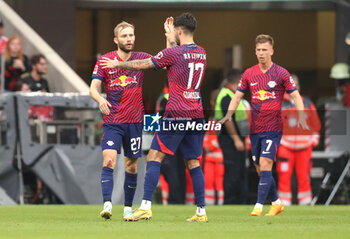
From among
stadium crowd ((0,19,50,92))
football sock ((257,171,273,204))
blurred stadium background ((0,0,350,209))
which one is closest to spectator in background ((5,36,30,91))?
stadium crowd ((0,19,50,92))

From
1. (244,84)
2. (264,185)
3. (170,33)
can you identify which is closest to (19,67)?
(244,84)

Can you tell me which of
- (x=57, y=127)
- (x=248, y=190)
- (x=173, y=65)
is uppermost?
(x=173, y=65)

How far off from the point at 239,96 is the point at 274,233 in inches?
136

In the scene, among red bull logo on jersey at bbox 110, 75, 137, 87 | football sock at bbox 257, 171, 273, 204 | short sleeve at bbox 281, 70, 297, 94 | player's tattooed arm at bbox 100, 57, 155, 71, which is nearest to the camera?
player's tattooed arm at bbox 100, 57, 155, 71

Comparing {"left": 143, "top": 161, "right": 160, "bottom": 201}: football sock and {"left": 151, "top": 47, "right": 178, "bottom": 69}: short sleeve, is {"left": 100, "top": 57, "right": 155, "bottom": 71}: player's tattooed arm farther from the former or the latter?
{"left": 143, "top": 161, "right": 160, "bottom": 201}: football sock

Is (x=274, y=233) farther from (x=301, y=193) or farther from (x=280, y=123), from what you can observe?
(x=301, y=193)

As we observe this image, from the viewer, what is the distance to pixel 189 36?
36.8 feet

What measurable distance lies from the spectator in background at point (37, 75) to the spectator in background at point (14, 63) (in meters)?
0.35

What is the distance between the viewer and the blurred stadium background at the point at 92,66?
1580 centimetres

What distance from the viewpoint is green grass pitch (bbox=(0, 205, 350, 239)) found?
32.5 ft

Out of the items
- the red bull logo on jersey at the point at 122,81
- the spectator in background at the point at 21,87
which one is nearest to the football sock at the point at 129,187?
the red bull logo on jersey at the point at 122,81

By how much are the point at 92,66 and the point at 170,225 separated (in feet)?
51.9

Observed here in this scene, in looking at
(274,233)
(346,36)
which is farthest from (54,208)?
(346,36)

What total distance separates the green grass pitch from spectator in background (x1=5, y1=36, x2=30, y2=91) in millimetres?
4178
